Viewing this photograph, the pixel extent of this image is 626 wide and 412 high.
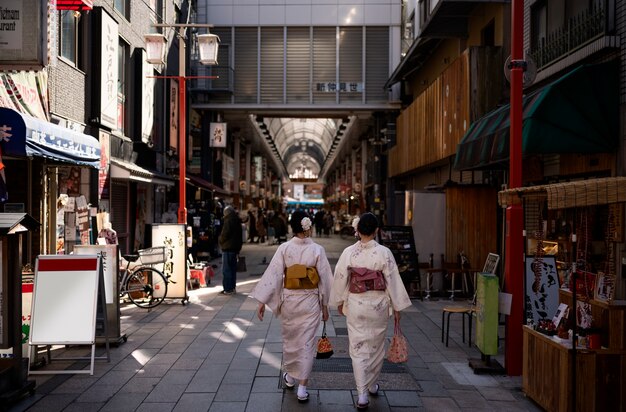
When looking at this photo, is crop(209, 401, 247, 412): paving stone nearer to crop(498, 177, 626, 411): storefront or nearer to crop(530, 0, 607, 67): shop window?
crop(498, 177, 626, 411): storefront

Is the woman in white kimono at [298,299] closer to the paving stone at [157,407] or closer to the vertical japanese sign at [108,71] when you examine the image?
the paving stone at [157,407]

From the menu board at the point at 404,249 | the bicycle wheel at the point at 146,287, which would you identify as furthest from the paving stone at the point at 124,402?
the menu board at the point at 404,249

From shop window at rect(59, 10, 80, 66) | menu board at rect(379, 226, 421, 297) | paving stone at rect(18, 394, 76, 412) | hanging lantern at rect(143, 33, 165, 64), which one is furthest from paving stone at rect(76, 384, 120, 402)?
hanging lantern at rect(143, 33, 165, 64)

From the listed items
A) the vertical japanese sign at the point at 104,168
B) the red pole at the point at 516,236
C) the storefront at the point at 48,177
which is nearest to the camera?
the red pole at the point at 516,236

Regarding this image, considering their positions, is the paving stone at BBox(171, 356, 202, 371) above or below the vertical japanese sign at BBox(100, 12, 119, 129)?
below

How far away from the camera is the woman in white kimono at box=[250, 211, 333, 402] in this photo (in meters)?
6.55

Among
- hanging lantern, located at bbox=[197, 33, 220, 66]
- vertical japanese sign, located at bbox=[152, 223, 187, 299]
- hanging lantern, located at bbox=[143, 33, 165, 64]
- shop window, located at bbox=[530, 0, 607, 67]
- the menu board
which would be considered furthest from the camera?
hanging lantern, located at bbox=[197, 33, 220, 66]

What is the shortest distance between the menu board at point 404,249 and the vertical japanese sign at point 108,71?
7453mm

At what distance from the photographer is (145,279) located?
12.6m

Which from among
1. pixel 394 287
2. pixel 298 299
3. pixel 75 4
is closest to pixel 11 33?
pixel 75 4

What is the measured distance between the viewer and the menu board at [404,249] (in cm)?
1386

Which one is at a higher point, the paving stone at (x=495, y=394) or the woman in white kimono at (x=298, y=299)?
the woman in white kimono at (x=298, y=299)

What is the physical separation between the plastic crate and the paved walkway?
1.72 meters

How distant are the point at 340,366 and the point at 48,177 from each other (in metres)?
7.69
